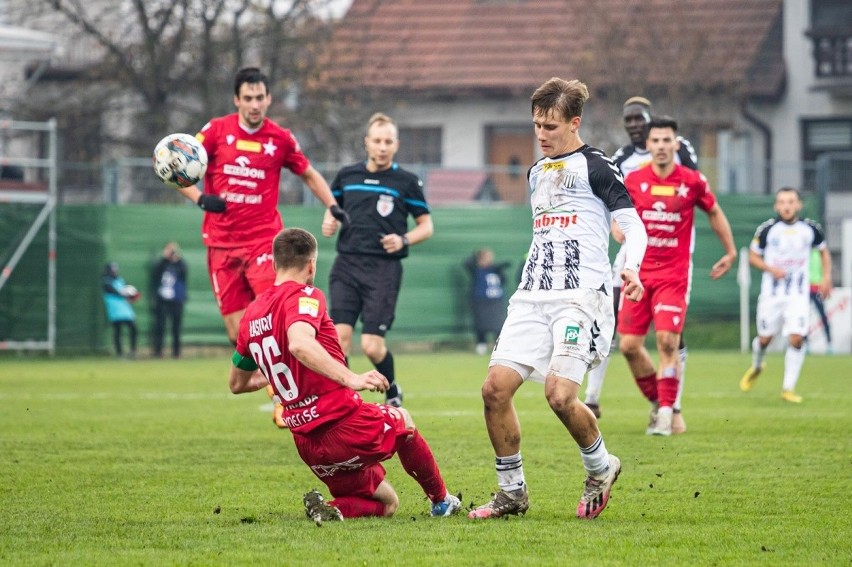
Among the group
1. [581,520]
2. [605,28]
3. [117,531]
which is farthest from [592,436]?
[605,28]

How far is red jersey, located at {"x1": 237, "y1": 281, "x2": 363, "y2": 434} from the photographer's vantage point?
6516 mm

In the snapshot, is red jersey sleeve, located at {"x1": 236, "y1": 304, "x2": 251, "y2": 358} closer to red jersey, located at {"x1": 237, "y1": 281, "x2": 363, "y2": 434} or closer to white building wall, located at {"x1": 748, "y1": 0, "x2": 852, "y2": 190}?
red jersey, located at {"x1": 237, "y1": 281, "x2": 363, "y2": 434}

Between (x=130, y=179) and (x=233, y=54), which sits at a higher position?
(x=233, y=54)

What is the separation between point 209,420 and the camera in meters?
11.9

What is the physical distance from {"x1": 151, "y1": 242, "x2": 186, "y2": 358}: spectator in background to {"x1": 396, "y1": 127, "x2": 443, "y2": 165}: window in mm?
13930

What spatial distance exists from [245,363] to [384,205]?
481 cm

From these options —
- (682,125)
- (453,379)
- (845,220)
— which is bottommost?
(453,379)

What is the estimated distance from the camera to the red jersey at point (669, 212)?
10844mm

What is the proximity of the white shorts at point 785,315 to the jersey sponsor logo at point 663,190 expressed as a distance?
4.11m

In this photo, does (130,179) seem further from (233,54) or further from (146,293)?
(233,54)

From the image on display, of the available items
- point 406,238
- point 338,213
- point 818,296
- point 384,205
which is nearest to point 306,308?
point 338,213

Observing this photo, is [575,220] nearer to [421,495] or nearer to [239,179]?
[421,495]

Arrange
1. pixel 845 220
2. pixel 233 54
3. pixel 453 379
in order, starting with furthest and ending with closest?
pixel 233 54, pixel 845 220, pixel 453 379

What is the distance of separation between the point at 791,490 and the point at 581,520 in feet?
5.17
